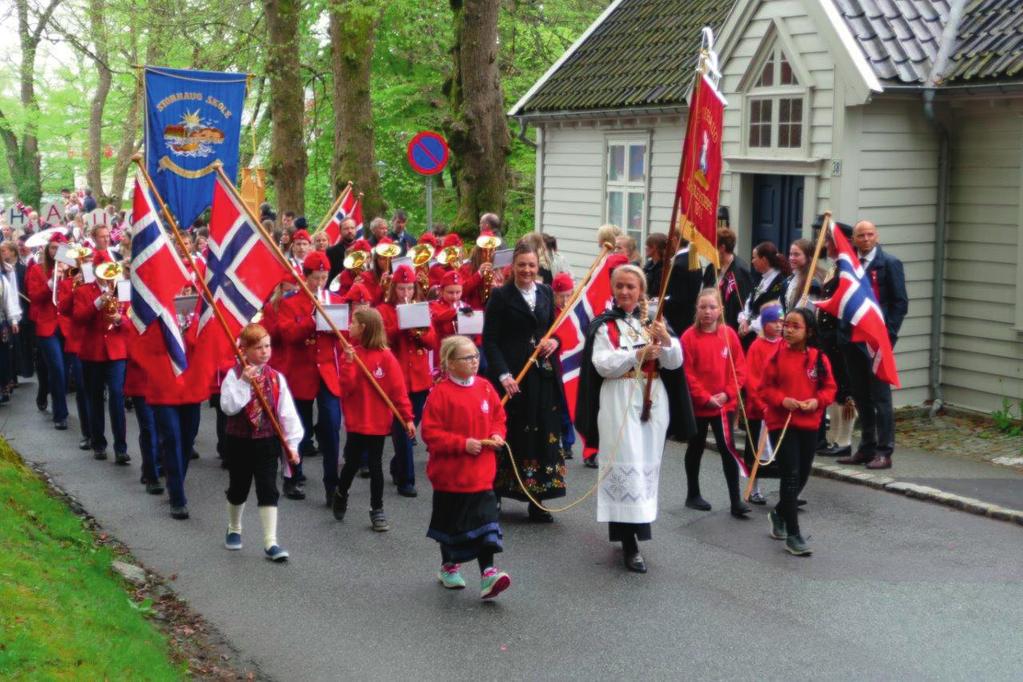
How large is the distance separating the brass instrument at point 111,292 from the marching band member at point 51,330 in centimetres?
223

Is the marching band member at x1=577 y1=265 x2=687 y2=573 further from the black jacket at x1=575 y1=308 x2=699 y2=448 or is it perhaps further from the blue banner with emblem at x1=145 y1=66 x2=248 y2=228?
the blue banner with emblem at x1=145 y1=66 x2=248 y2=228

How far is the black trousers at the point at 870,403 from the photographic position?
455 inches

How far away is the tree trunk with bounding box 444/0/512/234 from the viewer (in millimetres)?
19969

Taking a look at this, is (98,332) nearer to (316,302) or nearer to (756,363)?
(316,302)

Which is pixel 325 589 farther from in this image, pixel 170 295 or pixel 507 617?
pixel 170 295

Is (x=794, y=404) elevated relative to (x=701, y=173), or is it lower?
lower

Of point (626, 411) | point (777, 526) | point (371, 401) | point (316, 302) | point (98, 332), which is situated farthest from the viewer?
point (98, 332)

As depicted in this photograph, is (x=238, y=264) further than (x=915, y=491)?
No

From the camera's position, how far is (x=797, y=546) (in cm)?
881

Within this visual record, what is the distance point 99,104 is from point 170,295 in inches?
1492

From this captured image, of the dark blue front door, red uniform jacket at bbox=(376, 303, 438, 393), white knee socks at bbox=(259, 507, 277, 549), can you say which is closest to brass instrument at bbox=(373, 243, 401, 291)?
red uniform jacket at bbox=(376, 303, 438, 393)

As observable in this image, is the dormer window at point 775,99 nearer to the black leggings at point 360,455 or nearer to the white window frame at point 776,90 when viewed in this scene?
the white window frame at point 776,90

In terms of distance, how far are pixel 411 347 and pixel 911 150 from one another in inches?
224

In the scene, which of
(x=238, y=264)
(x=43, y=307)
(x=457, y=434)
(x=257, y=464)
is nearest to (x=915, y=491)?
(x=457, y=434)
